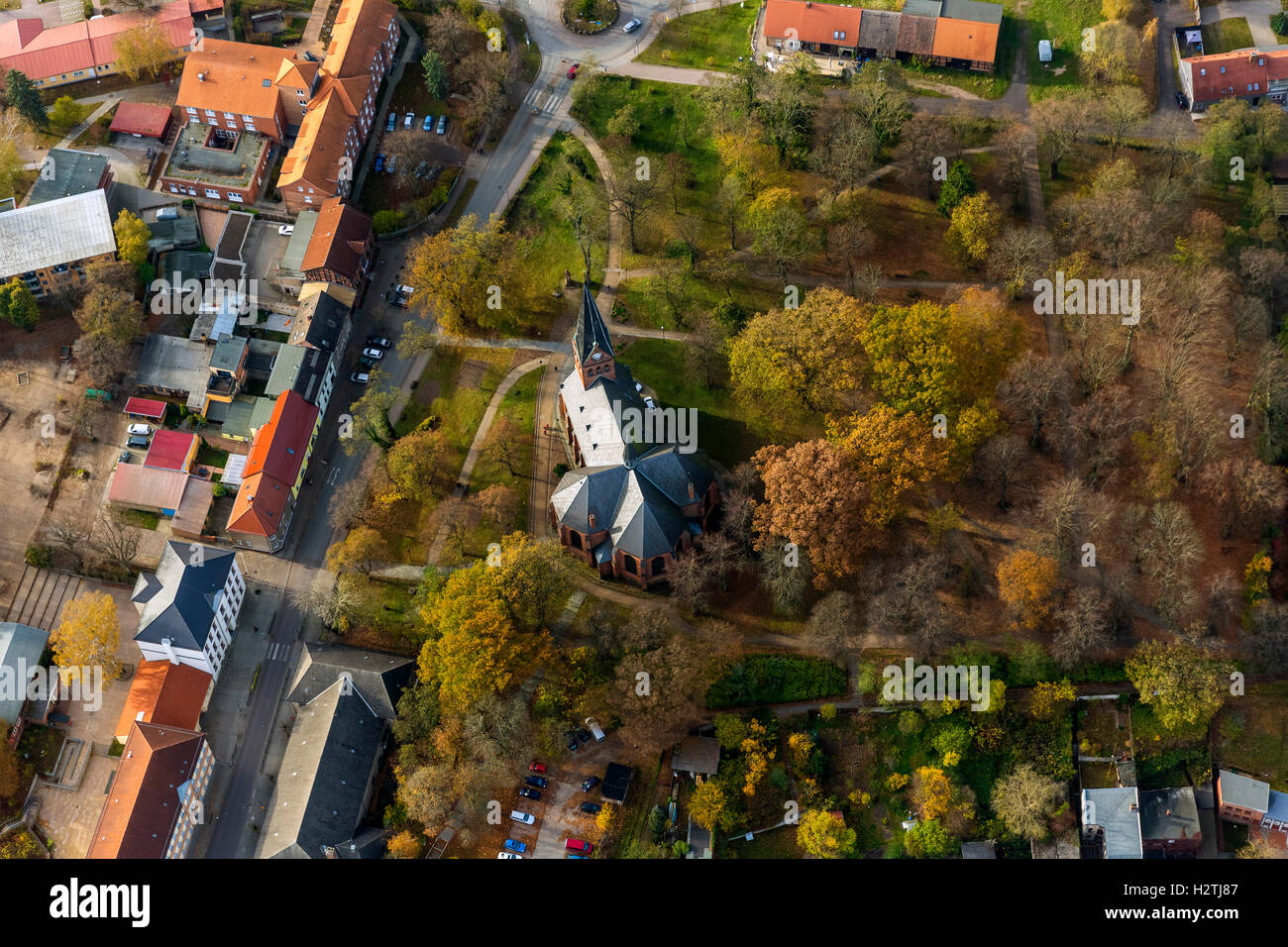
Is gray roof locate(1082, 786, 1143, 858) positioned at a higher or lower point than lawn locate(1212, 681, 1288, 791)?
lower

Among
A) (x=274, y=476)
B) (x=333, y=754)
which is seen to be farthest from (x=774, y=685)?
(x=274, y=476)

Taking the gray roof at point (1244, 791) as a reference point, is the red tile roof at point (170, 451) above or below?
above

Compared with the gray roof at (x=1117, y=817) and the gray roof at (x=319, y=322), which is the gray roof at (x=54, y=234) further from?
the gray roof at (x=1117, y=817)

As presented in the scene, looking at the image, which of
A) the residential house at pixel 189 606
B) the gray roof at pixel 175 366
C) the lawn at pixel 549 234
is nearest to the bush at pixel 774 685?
the residential house at pixel 189 606

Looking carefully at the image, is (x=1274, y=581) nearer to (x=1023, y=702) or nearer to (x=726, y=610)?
(x=1023, y=702)

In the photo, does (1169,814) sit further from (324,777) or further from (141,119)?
(141,119)
